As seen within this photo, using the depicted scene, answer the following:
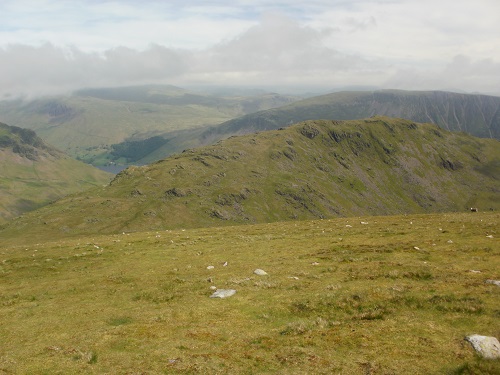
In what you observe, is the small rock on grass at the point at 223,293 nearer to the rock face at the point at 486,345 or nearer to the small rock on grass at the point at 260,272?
the small rock on grass at the point at 260,272

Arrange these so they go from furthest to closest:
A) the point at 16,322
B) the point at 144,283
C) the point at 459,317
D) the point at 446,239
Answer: the point at 446,239, the point at 144,283, the point at 16,322, the point at 459,317

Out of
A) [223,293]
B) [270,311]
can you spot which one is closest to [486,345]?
[270,311]

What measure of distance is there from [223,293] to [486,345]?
53.8ft

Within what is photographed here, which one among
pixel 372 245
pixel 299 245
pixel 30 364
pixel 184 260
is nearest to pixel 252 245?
pixel 299 245

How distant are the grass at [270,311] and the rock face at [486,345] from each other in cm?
42

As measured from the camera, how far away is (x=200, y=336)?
64.2 feet

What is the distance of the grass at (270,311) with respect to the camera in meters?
16.5

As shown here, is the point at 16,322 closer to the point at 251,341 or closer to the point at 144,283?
the point at 144,283

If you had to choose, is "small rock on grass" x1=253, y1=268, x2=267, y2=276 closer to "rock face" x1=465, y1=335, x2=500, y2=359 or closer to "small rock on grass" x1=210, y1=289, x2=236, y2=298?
"small rock on grass" x1=210, y1=289, x2=236, y2=298

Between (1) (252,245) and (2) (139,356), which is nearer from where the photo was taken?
(2) (139,356)

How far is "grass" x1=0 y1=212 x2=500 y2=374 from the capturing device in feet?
54.2

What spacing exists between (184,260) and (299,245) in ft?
46.3

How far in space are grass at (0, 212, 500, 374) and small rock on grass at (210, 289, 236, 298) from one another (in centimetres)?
68

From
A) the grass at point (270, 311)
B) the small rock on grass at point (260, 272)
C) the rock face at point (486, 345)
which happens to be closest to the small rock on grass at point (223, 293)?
the grass at point (270, 311)
